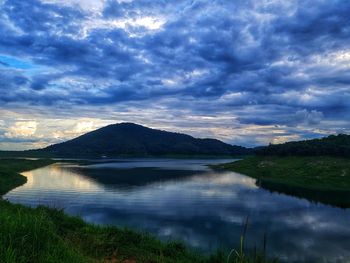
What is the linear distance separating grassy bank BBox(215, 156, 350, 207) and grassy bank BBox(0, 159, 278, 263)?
47.5 m

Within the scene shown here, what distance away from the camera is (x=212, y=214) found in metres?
56.2

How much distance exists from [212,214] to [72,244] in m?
38.9

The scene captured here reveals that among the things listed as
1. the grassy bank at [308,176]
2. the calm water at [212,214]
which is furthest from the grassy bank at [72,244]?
the grassy bank at [308,176]

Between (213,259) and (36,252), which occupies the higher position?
(36,252)

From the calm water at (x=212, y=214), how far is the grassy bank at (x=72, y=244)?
12458 mm

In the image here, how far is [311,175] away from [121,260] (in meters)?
106

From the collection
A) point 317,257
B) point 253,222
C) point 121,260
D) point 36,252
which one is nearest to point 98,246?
point 121,260

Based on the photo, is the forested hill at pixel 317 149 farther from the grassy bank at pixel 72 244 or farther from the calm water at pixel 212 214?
the grassy bank at pixel 72 244

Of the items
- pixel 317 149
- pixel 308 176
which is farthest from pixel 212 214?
pixel 317 149

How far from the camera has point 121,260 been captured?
779 inches

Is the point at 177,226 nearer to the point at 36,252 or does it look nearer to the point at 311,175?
the point at 36,252

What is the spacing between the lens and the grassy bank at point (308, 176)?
3332 inches

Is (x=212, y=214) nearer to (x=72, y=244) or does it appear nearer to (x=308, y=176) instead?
(x=72, y=244)

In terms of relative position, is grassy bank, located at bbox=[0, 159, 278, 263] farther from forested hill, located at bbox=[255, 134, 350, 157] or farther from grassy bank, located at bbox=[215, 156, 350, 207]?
forested hill, located at bbox=[255, 134, 350, 157]
